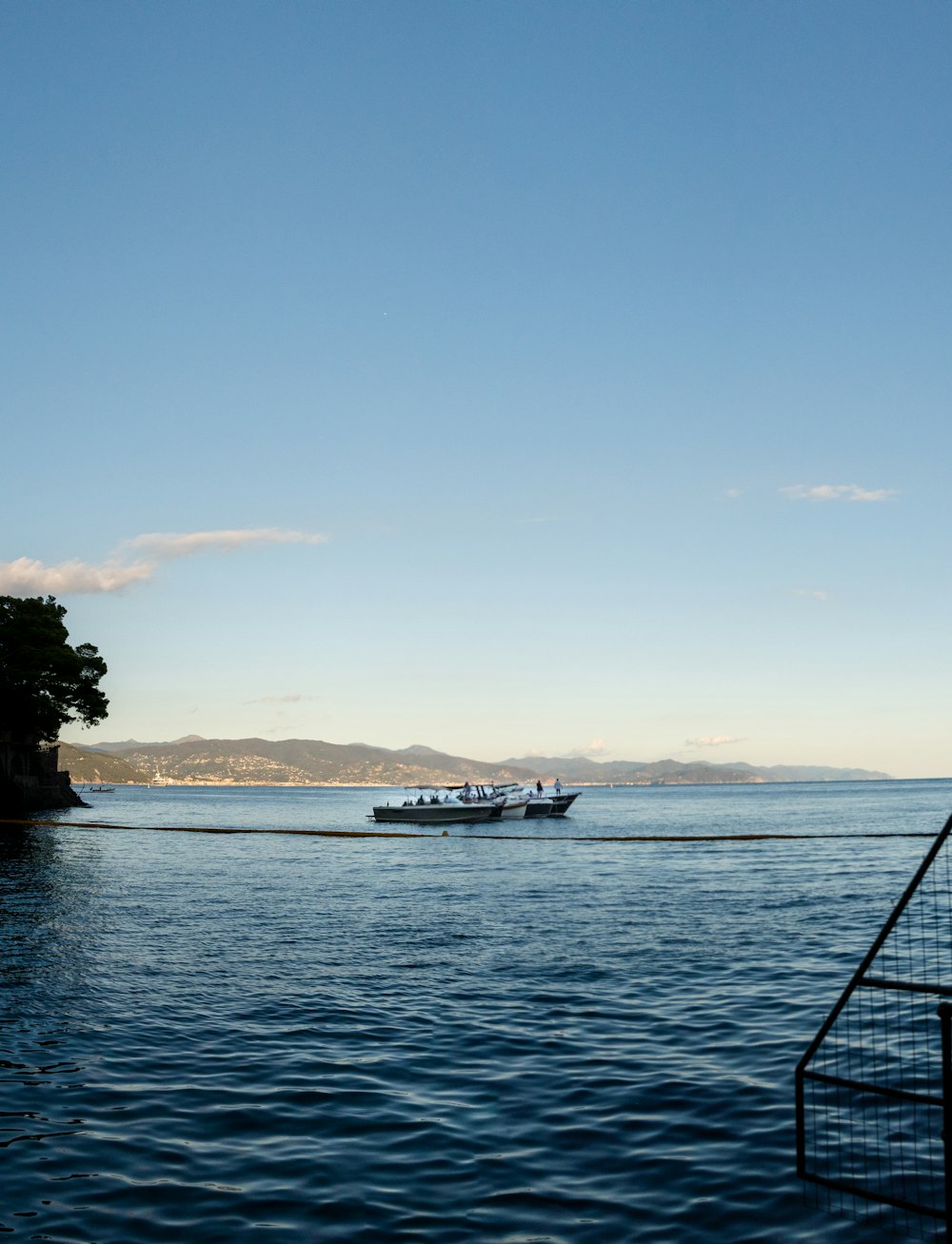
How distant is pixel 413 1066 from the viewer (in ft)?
50.9

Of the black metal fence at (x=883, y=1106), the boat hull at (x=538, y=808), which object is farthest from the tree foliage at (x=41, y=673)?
the black metal fence at (x=883, y=1106)

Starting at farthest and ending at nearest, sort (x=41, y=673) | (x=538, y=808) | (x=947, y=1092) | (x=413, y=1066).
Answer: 1. (x=538, y=808)
2. (x=41, y=673)
3. (x=413, y=1066)
4. (x=947, y=1092)

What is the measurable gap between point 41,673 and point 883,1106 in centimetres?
9900

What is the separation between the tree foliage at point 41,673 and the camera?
330 feet

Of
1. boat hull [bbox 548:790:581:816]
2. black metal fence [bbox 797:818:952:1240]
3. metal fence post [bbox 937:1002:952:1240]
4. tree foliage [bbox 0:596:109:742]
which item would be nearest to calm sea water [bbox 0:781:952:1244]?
black metal fence [bbox 797:818:952:1240]

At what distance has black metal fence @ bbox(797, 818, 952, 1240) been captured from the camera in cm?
904

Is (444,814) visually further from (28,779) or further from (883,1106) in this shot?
(883,1106)

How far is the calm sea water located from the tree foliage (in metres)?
68.2

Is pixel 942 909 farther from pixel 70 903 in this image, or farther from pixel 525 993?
pixel 70 903

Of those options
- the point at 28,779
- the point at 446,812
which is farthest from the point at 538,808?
the point at 28,779

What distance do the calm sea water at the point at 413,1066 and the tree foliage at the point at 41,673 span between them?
68241 millimetres

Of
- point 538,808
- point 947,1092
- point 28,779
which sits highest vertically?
point 947,1092

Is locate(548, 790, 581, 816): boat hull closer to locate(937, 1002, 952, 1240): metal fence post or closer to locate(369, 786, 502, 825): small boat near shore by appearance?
locate(369, 786, 502, 825): small boat near shore

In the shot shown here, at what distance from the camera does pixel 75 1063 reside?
15750mm
